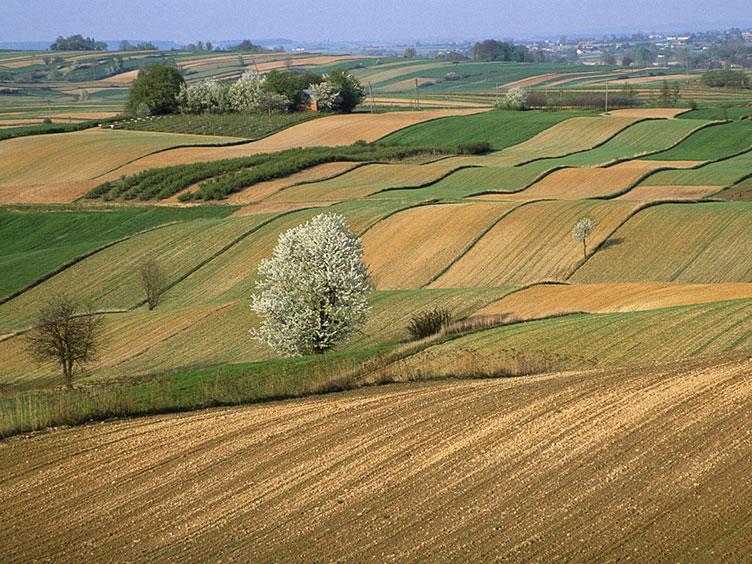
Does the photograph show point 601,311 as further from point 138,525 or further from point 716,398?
point 138,525

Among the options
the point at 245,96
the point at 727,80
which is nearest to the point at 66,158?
the point at 245,96

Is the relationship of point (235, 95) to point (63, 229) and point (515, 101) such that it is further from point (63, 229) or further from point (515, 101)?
point (63, 229)

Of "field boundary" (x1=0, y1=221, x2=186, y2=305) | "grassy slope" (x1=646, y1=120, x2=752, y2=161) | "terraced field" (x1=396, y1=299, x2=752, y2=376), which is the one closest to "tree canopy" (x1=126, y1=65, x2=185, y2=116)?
"grassy slope" (x1=646, y1=120, x2=752, y2=161)

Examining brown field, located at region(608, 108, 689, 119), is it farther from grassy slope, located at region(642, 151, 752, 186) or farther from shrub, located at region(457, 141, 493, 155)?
grassy slope, located at region(642, 151, 752, 186)

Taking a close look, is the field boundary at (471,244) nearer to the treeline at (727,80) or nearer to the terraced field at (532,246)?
the terraced field at (532,246)

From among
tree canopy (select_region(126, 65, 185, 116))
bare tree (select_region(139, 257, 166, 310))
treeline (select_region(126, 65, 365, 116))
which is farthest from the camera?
tree canopy (select_region(126, 65, 185, 116))
